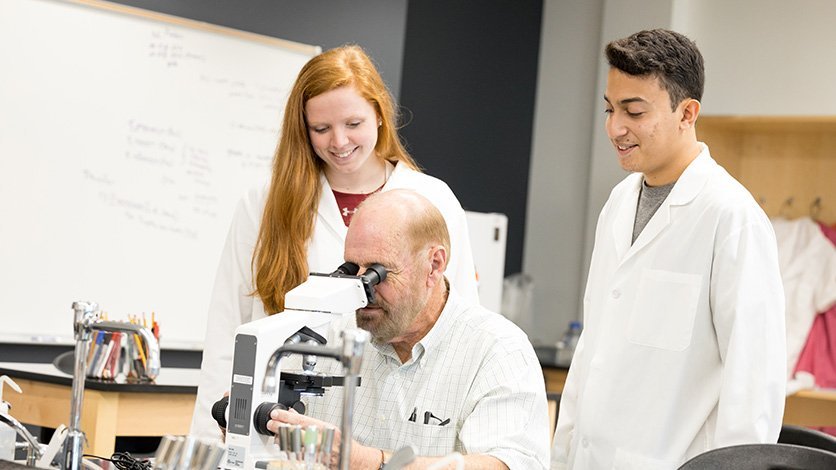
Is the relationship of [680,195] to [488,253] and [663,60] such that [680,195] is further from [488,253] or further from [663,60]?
[488,253]

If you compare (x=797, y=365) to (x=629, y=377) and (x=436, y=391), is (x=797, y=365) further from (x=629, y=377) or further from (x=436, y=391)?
(x=436, y=391)

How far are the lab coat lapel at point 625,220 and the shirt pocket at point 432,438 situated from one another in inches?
26.1

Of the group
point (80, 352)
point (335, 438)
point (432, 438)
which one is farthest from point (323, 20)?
point (335, 438)

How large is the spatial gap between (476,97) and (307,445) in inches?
188

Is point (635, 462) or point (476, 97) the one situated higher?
point (476, 97)

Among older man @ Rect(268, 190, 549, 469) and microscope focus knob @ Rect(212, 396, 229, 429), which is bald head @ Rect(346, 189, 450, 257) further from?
microscope focus knob @ Rect(212, 396, 229, 429)

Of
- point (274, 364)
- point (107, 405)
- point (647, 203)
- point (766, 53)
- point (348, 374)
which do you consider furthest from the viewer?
point (766, 53)

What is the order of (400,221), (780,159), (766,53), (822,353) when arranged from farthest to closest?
(780,159), (766,53), (822,353), (400,221)

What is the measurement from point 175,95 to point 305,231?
2.11 meters

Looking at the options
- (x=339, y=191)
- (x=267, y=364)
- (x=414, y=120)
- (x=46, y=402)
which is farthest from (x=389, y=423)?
(x=414, y=120)

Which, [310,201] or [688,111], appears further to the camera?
[310,201]

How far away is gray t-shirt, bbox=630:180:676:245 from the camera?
232 centimetres

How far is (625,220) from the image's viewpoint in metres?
2.39

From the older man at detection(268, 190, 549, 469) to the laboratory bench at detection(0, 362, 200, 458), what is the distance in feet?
4.06
